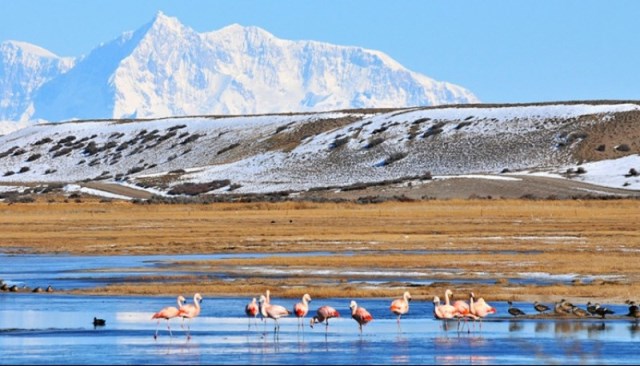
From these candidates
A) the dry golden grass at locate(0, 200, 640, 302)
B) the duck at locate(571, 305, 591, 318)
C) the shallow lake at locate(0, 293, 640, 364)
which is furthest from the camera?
the dry golden grass at locate(0, 200, 640, 302)

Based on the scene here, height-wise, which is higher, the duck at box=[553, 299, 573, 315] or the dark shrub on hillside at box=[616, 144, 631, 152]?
the dark shrub on hillside at box=[616, 144, 631, 152]

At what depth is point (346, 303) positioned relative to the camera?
31734 mm

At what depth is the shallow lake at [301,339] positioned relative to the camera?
2264 centimetres

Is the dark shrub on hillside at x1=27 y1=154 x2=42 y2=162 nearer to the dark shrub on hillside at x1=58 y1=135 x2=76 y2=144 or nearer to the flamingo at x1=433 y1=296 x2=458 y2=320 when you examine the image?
the dark shrub on hillside at x1=58 y1=135 x2=76 y2=144

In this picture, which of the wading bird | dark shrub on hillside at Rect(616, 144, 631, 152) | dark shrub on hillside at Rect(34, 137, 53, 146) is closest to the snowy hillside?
dark shrub on hillside at Rect(616, 144, 631, 152)

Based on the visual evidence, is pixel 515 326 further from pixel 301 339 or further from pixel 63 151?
pixel 63 151

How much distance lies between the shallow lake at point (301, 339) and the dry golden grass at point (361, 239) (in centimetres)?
451

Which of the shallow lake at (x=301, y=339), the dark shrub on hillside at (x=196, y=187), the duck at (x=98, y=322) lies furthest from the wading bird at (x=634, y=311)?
the dark shrub on hillside at (x=196, y=187)

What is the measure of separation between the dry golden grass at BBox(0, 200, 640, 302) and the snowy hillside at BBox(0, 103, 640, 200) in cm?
2989

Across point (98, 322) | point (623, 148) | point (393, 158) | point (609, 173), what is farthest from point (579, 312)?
point (393, 158)

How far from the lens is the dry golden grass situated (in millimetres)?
35594

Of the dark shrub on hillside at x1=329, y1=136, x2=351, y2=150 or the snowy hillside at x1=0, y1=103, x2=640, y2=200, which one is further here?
the dark shrub on hillside at x1=329, y1=136, x2=351, y2=150

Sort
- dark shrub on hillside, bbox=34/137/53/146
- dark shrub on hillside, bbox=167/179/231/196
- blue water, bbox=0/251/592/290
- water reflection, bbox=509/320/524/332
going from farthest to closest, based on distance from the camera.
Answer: dark shrub on hillside, bbox=34/137/53/146
dark shrub on hillside, bbox=167/179/231/196
blue water, bbox=0/251/592/290
water reflection, bbox=509/320/524/332

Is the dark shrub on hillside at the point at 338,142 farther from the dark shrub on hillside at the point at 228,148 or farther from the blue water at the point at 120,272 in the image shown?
the blue water at the point at 120,272
